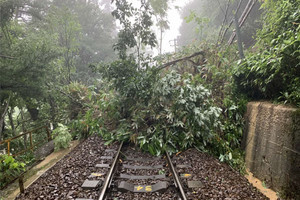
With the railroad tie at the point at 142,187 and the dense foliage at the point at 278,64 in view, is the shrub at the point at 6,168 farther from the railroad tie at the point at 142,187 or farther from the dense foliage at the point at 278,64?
the dense foliage at the point at 278,64

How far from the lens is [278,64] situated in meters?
4.36

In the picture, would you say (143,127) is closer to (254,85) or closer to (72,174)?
(72,174)

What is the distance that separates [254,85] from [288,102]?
1382 mm

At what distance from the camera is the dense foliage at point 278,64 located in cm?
416

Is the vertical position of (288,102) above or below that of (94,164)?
above

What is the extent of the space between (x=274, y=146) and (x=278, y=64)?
1875mm

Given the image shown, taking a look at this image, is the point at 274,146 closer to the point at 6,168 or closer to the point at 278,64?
the point at 278,64

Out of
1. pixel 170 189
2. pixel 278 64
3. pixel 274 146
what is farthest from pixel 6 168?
pixel 278 64

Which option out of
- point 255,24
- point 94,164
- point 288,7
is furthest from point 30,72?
point 255,24

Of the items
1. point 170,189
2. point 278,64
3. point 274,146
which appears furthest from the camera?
point 278,64

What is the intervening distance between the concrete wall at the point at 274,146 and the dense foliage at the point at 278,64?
393 millimetres

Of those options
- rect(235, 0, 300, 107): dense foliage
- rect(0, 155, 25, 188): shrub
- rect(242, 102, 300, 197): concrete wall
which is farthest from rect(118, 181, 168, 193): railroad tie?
rect(235, 0, 300, 107): dense foliage

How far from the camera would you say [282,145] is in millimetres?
3902

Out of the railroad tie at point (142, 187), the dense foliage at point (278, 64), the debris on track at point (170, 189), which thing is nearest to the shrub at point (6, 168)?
the debris on track at point (170, 189)
